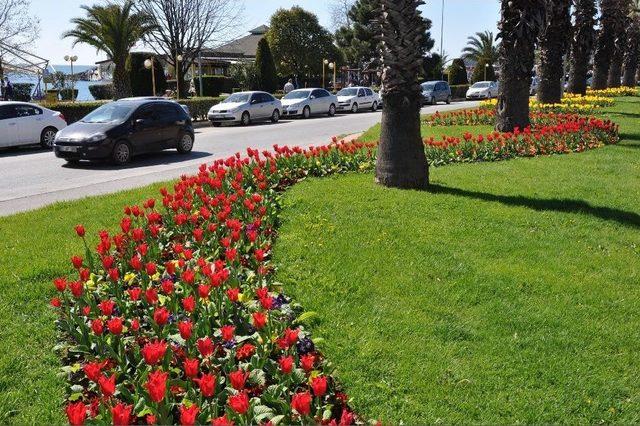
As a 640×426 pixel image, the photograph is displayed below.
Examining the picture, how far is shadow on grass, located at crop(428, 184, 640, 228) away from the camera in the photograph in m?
7.07

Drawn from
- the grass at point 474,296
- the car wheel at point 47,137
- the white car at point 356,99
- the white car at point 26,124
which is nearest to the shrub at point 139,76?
the white car at point 356,99

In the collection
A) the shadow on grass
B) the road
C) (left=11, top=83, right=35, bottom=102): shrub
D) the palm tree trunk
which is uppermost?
the palm tree trunk

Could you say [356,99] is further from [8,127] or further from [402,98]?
[402,98]

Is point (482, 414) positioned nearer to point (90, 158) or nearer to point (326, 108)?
point (90, 158)

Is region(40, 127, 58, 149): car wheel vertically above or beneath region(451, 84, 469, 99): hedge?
beneath

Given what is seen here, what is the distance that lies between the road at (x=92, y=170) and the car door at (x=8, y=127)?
0.36 m

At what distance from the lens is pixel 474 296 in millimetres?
4758

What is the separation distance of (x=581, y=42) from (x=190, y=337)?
93.9 feet

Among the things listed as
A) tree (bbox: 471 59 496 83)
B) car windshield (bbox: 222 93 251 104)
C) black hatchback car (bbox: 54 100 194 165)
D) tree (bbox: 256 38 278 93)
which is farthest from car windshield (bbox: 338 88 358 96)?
tree (bbox: 471 59 496 83)

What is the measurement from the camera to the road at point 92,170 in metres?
10.1

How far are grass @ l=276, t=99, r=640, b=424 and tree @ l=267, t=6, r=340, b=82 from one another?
45.6 metres

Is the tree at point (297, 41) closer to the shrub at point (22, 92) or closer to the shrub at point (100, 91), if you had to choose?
the shrub at point (100, 91)

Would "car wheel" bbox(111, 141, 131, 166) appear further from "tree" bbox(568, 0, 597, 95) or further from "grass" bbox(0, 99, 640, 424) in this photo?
"tree" bbox(568, 0, 597, 95)

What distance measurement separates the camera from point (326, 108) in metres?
31.6
